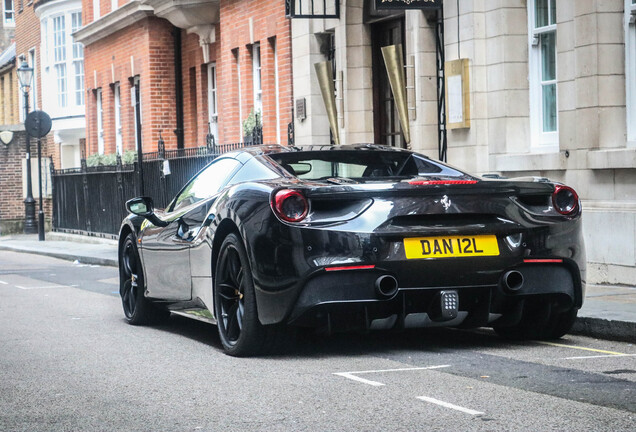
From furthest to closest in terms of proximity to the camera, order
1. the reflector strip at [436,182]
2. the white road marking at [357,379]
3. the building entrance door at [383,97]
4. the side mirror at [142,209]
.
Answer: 1. the building entrance door at [383,97]
2. the side mirror at [142,209]
3. the reflector strip at [436,182]
4. the white road marking at [357,379]

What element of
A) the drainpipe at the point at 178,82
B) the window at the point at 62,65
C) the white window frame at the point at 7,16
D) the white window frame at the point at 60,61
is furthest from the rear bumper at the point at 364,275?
the white window frame at the point at 7,16

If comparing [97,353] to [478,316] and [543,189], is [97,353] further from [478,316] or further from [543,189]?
[543,189]

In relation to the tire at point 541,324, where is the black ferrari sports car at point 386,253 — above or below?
above

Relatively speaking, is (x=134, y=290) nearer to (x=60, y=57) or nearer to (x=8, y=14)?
(x=60, y=57)

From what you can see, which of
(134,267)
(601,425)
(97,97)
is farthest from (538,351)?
(97,97)

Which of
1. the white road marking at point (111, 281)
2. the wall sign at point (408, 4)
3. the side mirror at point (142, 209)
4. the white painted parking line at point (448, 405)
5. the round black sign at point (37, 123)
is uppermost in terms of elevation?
the wall sign at point (408, 4)

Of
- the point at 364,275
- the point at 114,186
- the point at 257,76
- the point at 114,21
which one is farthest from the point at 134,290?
the point at 114,21

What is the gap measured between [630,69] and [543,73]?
1858mm

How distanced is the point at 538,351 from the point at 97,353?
300 centimetres

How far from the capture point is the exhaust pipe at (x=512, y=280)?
7.50 m

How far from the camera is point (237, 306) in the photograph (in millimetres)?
7926

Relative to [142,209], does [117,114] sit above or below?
above

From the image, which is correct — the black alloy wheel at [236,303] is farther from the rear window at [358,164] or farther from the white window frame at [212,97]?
the white window frame at [212,97]

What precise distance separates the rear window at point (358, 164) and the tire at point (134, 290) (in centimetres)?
228
